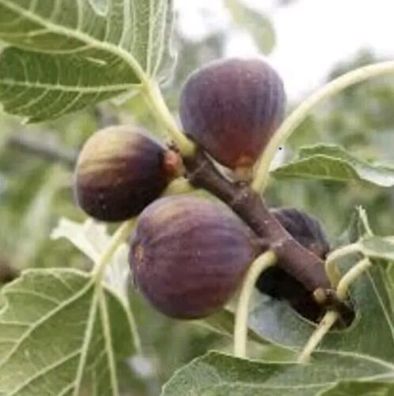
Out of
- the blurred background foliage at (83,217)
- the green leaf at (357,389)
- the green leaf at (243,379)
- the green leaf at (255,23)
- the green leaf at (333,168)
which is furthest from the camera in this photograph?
the blurred background foliage at (83,217)

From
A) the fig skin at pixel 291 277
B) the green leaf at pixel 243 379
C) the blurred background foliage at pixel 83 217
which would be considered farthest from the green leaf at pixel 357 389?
the blurred background foliage at pixel 83 217

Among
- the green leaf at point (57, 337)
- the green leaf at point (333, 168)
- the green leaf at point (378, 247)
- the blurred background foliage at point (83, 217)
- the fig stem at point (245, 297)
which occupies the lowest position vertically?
the blurred background foliage at point (83, 217)

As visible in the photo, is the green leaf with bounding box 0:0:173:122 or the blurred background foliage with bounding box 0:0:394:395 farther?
the blurred background foliage with bounding box 0:0:394:395

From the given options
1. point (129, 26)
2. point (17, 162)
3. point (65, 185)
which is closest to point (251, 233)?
point (129, 26)

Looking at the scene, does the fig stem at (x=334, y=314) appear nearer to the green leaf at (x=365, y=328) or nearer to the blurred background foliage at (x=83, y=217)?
the green leaf at (x=365, y=328)

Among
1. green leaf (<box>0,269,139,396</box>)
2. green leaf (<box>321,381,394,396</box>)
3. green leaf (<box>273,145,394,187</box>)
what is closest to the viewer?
green leaf (<box>321,381,394,396</box>)

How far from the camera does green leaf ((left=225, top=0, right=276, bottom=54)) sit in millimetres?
2031

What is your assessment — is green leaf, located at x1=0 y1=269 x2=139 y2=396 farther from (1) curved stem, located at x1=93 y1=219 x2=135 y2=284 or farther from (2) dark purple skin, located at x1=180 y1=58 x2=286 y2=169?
(2) dark purple skin, located at x1=180 y1=58 x2=286 y2=169

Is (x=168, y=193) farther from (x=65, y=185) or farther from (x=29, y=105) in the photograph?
(x=65, y=185)

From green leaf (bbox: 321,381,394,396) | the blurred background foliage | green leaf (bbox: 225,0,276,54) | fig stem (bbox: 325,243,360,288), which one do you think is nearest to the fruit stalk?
fig stem (bbox: 325,243,360,288)

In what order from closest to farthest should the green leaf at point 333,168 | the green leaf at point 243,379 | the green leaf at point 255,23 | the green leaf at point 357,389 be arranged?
the green leaf at point 357,389 → the green leaf at point 243,379 → the green leaf at point 333,168 → the green leaf at point 255,23

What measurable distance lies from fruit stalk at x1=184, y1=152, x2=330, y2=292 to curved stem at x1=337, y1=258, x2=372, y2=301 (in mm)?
13

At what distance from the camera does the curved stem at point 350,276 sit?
103cm

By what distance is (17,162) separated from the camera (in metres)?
3.70
